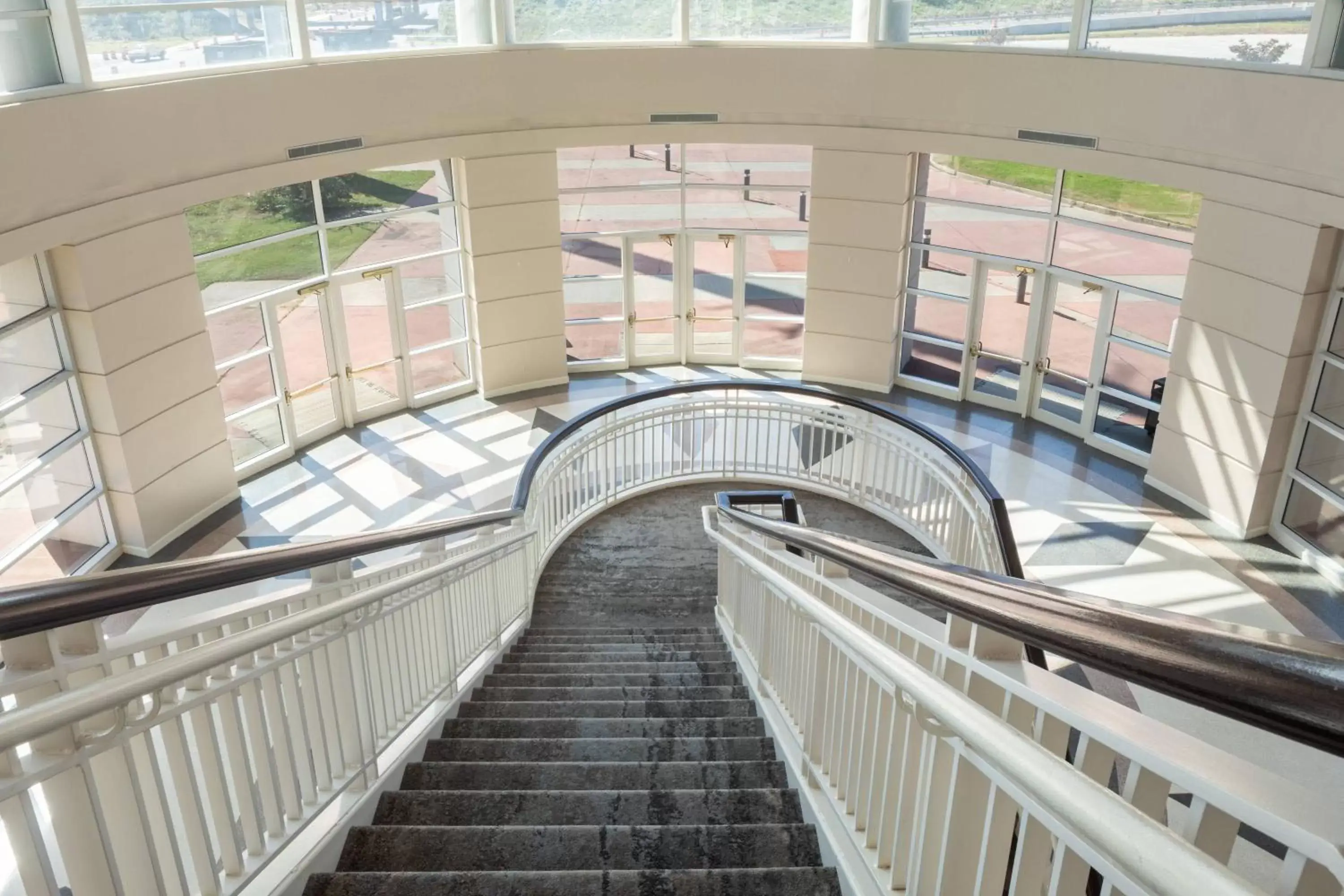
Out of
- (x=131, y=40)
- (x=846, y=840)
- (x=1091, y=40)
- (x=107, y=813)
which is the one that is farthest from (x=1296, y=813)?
(x=1091, y=40)

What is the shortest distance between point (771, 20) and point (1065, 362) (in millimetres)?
4803

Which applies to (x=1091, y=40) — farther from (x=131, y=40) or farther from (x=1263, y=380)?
(x=131, y=40)

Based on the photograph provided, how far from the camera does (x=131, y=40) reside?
26.5ft

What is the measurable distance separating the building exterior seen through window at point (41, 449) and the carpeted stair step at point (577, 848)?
610 centimetres

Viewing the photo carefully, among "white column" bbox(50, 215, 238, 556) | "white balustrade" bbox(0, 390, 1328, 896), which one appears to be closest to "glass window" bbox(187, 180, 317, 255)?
"white column" bbox(50, 215, 238, 556)

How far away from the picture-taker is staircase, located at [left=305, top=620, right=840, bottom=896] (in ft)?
8.48

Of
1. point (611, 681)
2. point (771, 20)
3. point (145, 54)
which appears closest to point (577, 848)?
point (611, 681)

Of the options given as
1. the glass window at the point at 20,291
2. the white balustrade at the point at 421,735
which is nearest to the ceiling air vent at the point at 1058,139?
the white balustrade at the point at 421,735

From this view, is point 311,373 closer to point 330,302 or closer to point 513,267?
point 330,302

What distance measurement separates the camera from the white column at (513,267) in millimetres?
11062

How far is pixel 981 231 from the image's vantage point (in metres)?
11.3

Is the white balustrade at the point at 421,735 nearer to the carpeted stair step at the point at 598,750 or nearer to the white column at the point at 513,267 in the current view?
the carpeted stair step at the point at 598,750

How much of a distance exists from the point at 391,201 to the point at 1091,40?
695 centimetres

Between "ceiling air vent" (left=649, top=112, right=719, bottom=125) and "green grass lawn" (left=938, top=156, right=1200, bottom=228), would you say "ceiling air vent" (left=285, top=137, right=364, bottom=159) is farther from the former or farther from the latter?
"green grass lawn" (left=938, top=156, right=1200, bottom=228)
